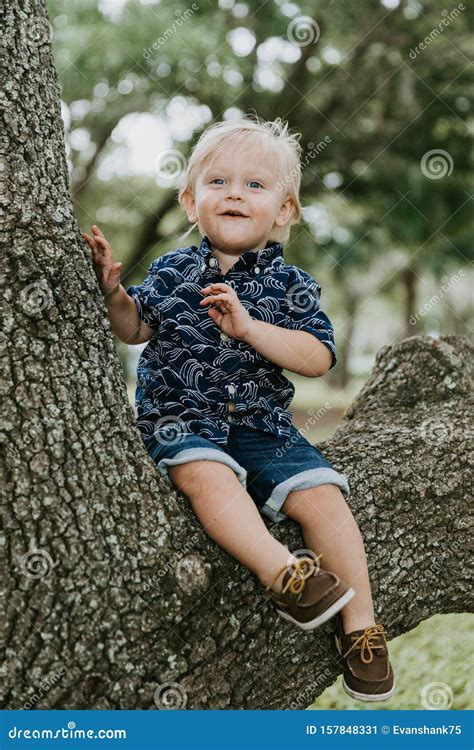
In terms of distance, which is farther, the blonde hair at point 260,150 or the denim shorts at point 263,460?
the blonde hair at point 260,150

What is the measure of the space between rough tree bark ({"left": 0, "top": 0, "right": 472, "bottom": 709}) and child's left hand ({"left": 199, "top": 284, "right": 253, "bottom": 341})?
355mm

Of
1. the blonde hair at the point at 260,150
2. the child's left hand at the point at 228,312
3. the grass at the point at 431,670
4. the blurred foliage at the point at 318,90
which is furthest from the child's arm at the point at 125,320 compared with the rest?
the blurred foliage at the point at 318,90

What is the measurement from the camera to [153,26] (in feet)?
25.1

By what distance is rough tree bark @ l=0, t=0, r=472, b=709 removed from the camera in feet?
6.03

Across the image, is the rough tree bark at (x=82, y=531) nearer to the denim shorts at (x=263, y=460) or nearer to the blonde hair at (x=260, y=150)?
the denim shorts at (x=263, y=460)

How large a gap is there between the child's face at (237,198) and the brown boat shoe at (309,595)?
3.68 ft

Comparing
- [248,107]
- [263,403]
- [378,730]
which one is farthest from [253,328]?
[248,107]

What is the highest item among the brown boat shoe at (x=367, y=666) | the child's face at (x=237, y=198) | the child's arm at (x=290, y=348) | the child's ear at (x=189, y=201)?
the child's face at (x=237, y=198)

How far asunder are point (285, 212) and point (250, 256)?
28 centimetres

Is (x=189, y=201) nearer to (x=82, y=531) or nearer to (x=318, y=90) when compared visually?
(x=82, y=531)

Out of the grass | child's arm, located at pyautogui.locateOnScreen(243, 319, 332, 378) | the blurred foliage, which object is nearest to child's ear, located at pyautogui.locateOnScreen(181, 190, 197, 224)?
child's arm, located at pyautogui.locateOnScreen(243, 319, 332, 378)

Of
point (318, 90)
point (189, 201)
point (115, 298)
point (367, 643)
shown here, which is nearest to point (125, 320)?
point (115, 298)

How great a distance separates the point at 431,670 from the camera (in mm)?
4281

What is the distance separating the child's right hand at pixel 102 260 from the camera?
2277 millimetres
